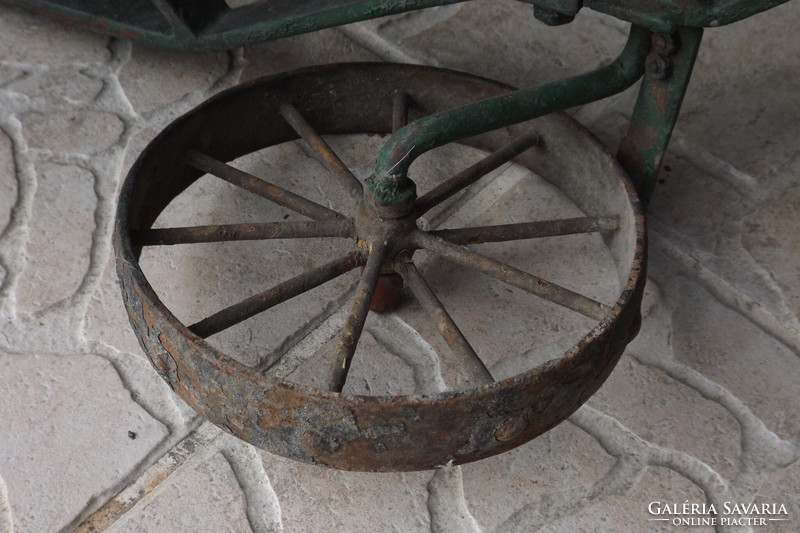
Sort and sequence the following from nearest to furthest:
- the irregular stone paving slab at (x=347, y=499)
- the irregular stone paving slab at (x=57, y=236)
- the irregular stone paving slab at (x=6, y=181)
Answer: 1. the irregular stone paving slab at (x=347, y=499)
2. the irregular stone paving slab at (x=57, y=236)
3. the irregular stone paving slab at (x=6, y=181)

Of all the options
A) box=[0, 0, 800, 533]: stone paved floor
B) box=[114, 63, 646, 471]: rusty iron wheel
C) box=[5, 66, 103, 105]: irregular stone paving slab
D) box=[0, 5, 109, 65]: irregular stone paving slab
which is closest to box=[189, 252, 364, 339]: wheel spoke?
box=[114, 63, 646, 471]: rusty iron wheel

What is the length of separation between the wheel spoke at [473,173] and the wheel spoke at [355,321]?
0.13 metres

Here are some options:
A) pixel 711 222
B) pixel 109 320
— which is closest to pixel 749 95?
pixel 711 222

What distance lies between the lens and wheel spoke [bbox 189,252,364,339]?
161 centimetres

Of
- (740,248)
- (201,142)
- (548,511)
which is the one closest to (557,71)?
(740,248)

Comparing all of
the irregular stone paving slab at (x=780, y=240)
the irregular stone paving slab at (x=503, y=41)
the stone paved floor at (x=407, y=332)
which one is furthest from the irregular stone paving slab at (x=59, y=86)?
the irregular stone paving slab at (x=780, y=240)

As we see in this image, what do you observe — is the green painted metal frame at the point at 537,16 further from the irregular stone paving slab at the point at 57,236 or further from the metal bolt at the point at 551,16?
the irregular stone paving slab at the point at 57,236

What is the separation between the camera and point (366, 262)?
5.74 feet

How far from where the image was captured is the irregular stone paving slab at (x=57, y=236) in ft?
6.56

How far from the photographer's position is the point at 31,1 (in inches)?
93.3

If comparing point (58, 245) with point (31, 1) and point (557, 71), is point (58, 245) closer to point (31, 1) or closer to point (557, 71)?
point (31, 1)

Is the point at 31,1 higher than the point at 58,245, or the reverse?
the point at 31,1

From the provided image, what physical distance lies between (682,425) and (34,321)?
128 centimetres

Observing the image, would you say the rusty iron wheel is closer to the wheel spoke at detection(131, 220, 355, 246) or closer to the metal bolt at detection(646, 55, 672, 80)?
the wheel spoke at detection(131, 220, 355, 246)
